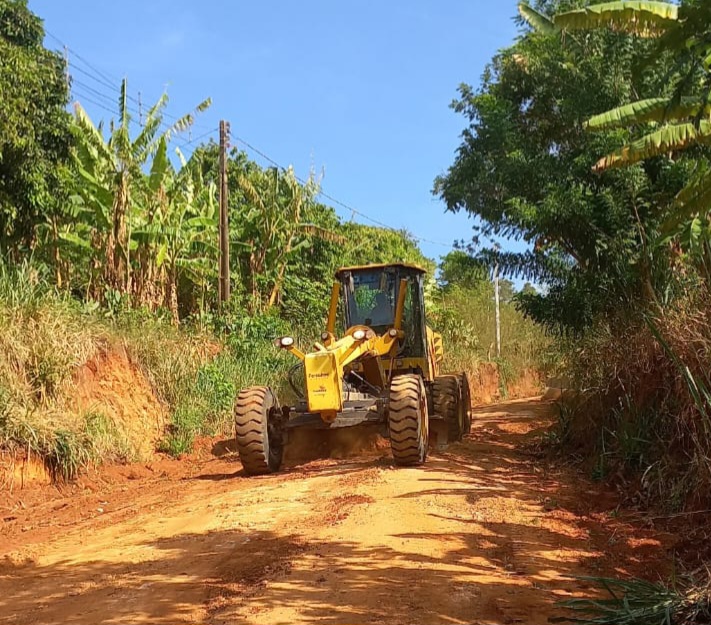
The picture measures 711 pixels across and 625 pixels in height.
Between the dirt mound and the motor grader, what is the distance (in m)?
2.55

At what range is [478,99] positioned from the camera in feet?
39.7

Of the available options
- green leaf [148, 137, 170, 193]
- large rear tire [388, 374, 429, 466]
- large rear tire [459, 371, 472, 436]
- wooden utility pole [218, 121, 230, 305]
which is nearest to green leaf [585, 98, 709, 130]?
large rear tire [388, 374, 429, 466]

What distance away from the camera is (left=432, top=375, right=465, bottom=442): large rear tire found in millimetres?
10852

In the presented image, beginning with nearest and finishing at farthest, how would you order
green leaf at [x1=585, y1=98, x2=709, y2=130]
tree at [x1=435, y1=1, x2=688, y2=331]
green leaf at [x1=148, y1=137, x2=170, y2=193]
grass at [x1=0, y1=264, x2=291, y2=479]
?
green leaf at [x1=585, y1=98, x2=709, y2=130] < grass at [x1=0, y1=264, x2=291, y2=479] < tree at [x1=435, y1=1, x2=688, y2=331] < green leaf at [x1=148, y1=137, x2=170, y2=193]

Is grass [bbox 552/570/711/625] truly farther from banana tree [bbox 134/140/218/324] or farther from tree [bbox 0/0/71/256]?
banana tree [bbox 134/140/218/324]

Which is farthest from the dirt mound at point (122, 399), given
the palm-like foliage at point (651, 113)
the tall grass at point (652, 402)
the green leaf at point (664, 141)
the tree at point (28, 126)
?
the green leaf at point (664, 141)

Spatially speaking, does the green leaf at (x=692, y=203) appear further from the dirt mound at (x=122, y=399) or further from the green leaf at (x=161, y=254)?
the green leaf at (x=161, y=254)

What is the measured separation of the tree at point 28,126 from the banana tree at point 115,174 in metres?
0.73

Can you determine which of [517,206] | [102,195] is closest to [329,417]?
[517,206]

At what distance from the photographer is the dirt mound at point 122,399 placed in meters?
10.4

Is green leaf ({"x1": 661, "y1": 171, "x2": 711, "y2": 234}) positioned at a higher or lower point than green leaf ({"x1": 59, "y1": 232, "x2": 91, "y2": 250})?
lower

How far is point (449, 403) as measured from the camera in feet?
35.6

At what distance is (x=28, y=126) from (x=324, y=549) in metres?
8.42

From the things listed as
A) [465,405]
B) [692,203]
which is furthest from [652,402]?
[465,405]
